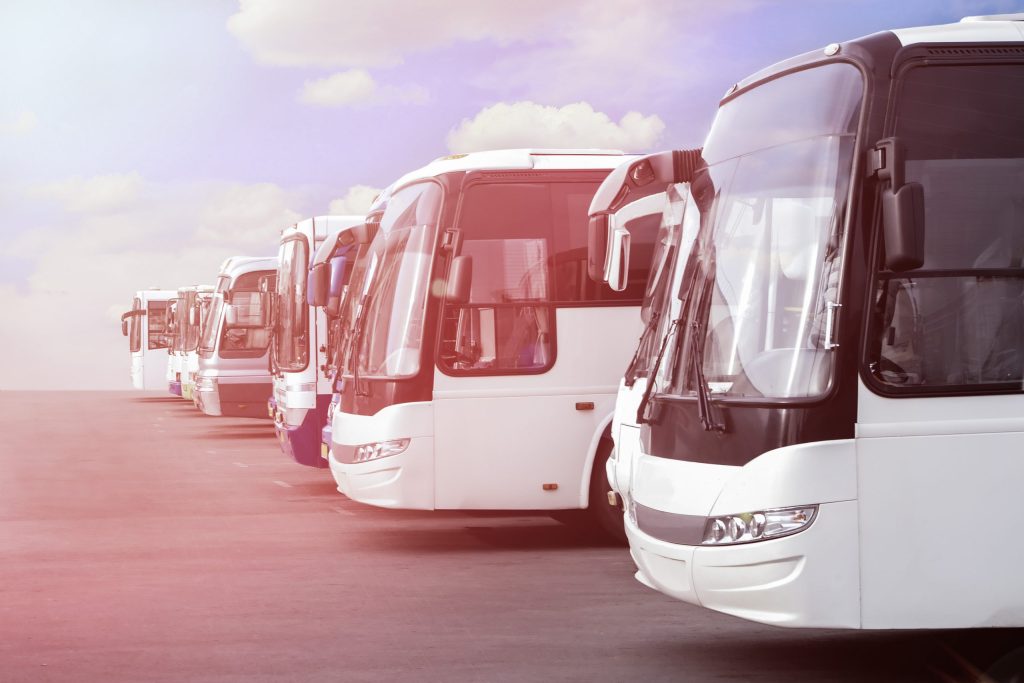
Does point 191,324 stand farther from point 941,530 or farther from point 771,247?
point 941,530

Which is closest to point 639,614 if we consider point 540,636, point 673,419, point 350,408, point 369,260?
point 540,636

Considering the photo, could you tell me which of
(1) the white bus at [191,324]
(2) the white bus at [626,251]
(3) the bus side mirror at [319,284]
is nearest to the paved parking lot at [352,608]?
(2) the white bus at [626,251]

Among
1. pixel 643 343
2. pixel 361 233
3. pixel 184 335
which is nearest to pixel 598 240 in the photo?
pixel 643 343

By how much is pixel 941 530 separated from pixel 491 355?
18.6 feet

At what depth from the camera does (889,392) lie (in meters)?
6.32

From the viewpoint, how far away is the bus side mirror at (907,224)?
19.7ft

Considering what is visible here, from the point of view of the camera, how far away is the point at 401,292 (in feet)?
38.5

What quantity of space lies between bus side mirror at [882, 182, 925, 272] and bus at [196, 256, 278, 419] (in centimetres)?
2121

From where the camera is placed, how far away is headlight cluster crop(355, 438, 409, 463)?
37.0 ft

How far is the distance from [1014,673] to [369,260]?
294 inches

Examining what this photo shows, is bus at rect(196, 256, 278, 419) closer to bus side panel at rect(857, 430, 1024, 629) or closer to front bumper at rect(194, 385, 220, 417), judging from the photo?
front bumper at rect(194, 385, 220, 417)

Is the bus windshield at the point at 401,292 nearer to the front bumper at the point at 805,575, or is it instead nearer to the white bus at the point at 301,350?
the white bus at the point at 301,350

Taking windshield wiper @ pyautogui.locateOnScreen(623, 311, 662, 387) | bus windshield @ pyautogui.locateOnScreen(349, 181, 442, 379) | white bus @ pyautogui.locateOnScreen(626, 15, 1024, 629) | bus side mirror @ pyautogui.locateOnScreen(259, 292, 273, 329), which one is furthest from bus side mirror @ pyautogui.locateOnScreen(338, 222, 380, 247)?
bus side mirror @ pyautogui.locateOnScreen(259, 292, 273, 329)

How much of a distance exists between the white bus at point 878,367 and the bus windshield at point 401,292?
4946 millimetres
